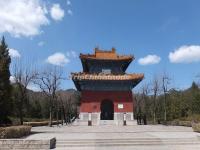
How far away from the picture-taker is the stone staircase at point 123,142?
1681 cm

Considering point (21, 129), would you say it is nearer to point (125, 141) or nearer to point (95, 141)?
point (95, 141)

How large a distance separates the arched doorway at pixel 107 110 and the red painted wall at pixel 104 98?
1415mm

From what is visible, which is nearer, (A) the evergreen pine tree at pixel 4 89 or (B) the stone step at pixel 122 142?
(B) the stone step at pixel 122 142

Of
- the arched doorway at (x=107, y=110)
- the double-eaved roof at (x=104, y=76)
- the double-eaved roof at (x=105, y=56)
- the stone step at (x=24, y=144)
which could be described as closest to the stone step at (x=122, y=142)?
the stone step at (x=24, y=144)

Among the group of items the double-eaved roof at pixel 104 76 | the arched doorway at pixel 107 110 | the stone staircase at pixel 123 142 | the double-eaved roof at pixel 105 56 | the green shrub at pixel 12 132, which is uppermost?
Result: the double-eaved roof at pixel 105 56

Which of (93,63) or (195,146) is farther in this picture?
(93,63)

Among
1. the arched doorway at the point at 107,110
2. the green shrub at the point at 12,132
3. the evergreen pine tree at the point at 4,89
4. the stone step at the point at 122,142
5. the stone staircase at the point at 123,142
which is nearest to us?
the stone staircase at the point at 123,142

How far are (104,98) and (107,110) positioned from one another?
236cm

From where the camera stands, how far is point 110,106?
40281mm

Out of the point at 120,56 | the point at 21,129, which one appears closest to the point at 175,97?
the point at 120,56

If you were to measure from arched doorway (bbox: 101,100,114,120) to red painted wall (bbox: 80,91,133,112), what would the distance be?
1.42 metres

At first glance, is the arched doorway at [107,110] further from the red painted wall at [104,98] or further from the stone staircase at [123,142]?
the stone staircase at [123,142]

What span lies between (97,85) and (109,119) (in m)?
4.47

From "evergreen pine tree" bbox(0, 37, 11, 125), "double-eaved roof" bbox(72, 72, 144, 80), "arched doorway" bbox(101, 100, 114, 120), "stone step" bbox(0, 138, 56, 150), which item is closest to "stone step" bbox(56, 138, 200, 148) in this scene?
"stone step" bbox(0, 138, 56, 150)
